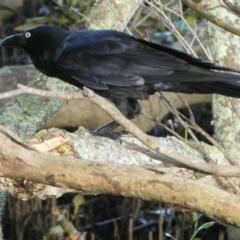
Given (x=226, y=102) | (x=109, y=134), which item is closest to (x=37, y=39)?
(x=109, y=134)

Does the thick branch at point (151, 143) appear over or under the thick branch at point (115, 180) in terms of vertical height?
over

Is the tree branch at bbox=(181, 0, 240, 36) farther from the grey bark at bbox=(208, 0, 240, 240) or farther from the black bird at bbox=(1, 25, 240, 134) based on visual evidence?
the grey bark at bbox=(208, 0, 240, 240)

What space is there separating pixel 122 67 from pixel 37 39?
12.5 inches

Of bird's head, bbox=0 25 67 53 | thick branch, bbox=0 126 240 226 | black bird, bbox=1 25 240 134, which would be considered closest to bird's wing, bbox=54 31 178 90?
black bird, bbox=1 25 240 134

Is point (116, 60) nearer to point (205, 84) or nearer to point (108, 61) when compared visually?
point (108, 61)

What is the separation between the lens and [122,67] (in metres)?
1.69

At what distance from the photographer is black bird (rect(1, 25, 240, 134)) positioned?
5.33 ft

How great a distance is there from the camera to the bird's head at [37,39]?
182 centimetres

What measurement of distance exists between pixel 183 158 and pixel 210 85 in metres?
0.54

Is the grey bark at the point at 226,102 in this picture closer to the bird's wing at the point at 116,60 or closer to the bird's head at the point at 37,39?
the bird's wing at the point at 116,60

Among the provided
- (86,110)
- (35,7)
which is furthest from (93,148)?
(35,7)

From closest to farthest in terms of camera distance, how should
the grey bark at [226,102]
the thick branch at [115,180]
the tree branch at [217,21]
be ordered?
the thick branch at [115,180] → the tree branch at [217,21] → the grey bark at [226,102]

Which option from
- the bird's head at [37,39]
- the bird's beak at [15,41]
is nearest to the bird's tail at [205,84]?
the bird's head at [37,39]

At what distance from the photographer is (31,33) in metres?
1.86
